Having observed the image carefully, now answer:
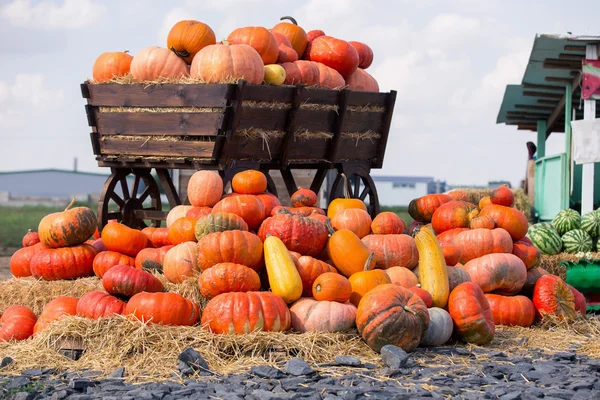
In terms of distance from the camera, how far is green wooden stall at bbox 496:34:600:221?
428 inches

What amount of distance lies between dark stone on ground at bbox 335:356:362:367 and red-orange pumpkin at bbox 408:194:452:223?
3.34m

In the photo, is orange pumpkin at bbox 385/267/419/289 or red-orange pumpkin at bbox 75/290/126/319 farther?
orange pumpkin at bbox 385/267/419/289

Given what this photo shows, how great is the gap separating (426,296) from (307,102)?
3.62 meters

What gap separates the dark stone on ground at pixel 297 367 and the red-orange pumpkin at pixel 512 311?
2.36 metres

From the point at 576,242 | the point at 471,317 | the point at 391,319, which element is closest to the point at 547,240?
Result: the point at 576,242

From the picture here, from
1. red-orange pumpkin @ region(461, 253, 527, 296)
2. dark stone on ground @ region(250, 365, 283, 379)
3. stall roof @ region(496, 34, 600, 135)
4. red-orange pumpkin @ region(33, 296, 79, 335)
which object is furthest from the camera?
stall roof @ region(496, 34, 600, 135)

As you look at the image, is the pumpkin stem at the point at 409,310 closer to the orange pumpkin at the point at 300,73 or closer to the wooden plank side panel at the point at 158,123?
the wooden plank side panel at the point at 158,123

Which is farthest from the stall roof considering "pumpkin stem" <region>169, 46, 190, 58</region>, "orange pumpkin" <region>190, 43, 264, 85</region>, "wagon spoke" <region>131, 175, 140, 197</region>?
"wagon spoke" <region>131, 175, 140, 197</region>

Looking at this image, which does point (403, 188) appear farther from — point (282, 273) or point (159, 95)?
point (282, 273)

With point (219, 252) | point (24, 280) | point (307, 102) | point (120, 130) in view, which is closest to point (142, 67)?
point (120, 130)

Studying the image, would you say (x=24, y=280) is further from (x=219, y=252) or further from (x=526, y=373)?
(x=526, y=373)

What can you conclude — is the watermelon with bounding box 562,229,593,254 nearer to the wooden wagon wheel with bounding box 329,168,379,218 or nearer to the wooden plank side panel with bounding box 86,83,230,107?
the wooden wagon wheel with bounding box 329,168,379,218

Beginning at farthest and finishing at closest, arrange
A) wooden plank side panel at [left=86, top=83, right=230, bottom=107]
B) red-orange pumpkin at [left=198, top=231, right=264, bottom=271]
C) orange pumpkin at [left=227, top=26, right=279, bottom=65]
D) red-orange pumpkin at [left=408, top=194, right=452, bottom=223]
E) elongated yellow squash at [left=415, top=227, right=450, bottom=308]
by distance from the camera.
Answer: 1. orange pumpkin at [left=227, top=26, right=279, bottom=65]
2. red-orange pumpkin at [left=408, top=194, right=452, bottom=223]
3. wooden plank side panel at [left=86, top=83, right=230, bottom=107]
4. elongated yellow squash at [left=415, top=227, right=450, bottom=308]
5. red-orange pumpkin at [left=198, top=231, right=264, bottom=271]

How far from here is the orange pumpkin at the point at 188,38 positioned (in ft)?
27.2
